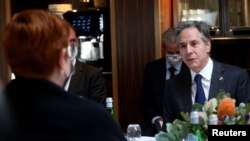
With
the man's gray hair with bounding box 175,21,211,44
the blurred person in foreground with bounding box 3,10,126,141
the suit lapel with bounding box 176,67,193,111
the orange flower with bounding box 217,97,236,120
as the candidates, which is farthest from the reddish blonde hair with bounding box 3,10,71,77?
the man's gray hair with bounding box 175,21,211,44

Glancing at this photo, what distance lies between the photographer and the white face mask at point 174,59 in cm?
434

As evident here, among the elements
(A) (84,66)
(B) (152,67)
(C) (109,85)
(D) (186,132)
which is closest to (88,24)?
(C) (109,85)

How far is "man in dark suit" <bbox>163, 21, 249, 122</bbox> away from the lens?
9.98ft

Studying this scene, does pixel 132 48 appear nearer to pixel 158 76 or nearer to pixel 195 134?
pixel 158 76

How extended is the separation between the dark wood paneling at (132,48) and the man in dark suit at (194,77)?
1.97 metres

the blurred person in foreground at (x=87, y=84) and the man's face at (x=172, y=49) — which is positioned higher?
the man's face at (x=172, y=49)

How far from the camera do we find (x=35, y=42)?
1.38m

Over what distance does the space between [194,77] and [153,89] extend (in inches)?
51.5

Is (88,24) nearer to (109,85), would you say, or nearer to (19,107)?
(109,85)

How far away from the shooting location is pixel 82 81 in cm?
352

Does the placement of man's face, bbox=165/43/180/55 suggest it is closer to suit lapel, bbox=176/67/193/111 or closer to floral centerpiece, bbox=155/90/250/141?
suit lapel, bbox=176/67/193/111

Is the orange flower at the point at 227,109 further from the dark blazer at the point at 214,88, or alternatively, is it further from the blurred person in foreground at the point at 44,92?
the blurred person in foreground at the point at 44,92

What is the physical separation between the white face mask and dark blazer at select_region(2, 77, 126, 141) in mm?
2967

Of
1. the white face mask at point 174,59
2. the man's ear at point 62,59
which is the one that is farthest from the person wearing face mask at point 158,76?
the man's ear at point 62,59
